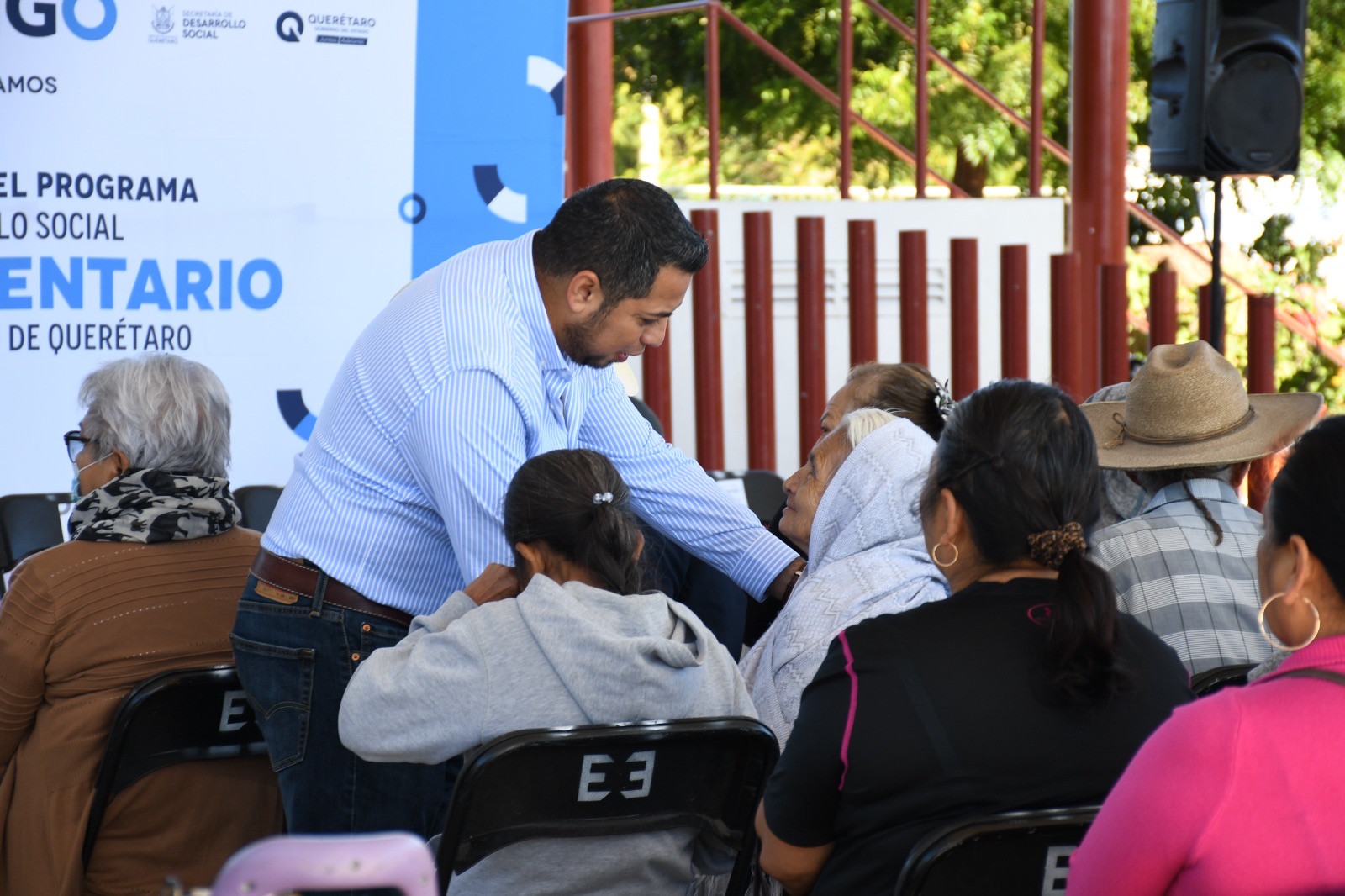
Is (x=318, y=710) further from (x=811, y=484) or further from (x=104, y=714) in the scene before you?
(x=811, y=484)

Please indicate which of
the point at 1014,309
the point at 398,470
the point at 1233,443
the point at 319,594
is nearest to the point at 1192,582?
the point at 1233,443

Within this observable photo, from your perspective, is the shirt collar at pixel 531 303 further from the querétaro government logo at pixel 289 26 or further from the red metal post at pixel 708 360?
the red metal post at pixel 708 360

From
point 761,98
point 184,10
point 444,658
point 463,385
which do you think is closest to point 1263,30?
point 184,10

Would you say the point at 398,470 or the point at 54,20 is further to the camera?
the point at 54,20

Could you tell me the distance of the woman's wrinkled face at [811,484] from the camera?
2.57m

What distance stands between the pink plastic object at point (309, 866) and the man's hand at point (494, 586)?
3.88 ft

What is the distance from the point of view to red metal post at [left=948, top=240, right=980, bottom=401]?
5902 mm

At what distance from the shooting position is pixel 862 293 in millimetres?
5891

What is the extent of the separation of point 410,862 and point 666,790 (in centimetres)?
109

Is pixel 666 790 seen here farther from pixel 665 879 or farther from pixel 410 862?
pixel 410 862

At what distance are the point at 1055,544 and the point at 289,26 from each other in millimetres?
3246

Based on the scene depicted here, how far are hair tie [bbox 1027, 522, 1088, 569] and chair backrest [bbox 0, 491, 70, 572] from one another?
2935 mm

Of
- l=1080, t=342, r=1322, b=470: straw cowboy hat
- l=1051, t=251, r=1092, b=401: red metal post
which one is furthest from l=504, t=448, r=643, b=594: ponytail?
l=1051, t=251, r=1092, b=401: red metal post

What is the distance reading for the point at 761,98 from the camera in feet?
33.7
